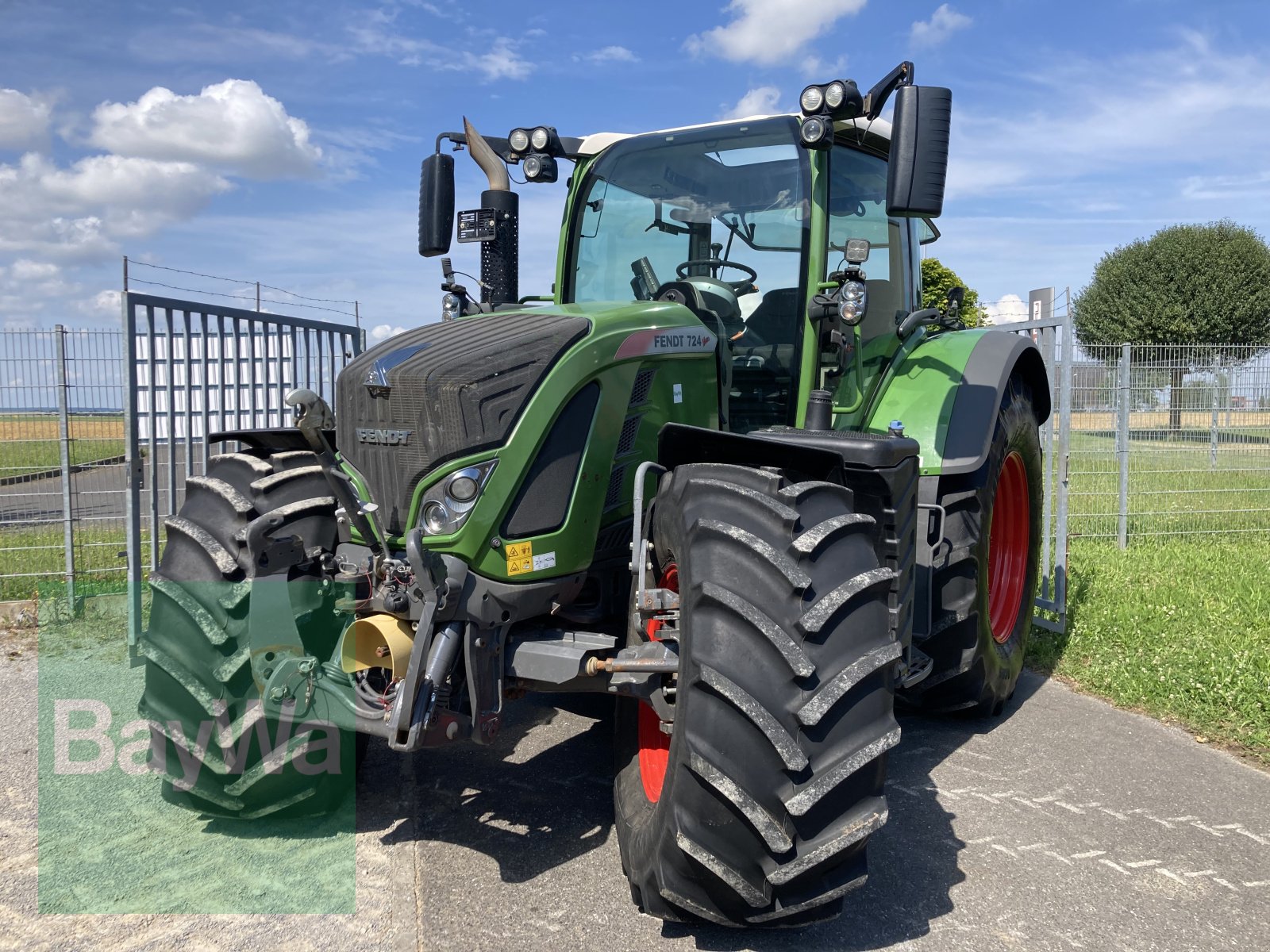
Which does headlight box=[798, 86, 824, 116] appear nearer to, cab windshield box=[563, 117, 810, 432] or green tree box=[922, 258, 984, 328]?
cab windshield box=[563, 117, 810, 432]

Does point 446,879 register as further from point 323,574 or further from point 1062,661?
point 1062,661

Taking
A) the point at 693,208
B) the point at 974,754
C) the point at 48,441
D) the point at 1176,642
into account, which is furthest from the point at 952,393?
the point at 48,441

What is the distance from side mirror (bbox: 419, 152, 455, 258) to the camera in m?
4.34

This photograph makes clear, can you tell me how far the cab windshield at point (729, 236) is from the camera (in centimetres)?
413

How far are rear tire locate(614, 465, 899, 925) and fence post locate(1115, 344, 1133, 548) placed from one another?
7.42 metres

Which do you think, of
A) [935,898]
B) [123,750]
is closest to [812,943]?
[935,898]

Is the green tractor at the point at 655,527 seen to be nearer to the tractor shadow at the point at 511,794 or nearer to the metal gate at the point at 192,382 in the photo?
the tractor shadow at the point at 511,794

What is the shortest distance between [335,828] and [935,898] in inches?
80.1

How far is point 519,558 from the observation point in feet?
10.2

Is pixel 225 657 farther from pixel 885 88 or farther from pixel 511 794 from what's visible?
pixel 885 88

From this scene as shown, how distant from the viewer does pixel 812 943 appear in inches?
111

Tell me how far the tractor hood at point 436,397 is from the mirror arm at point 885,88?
54.0 inches

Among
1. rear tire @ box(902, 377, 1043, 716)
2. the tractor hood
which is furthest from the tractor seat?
the tractor hood

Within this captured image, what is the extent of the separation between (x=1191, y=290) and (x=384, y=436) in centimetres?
2711
